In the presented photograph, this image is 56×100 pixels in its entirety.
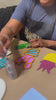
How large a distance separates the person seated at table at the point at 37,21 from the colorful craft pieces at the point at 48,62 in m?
0.14

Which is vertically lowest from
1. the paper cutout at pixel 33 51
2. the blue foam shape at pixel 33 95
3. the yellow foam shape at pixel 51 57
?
the blue foam shape at pixel 33 95

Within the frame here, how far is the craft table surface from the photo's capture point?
0.52 metres

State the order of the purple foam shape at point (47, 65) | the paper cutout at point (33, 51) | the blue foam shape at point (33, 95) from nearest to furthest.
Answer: the blue foam shape at point (33, 95), the purple foam shape at point (47, 65), the paper cutout at point (33, 51)

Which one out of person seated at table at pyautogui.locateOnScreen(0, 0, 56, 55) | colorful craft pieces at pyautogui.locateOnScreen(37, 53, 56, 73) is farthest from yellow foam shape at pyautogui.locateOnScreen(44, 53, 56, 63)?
person seated at table at pyautogui.locateOnScreen(0, 0, 56, 55)

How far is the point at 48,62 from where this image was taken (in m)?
0.66

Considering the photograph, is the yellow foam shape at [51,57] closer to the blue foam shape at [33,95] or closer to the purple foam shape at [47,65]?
the purple foam shape at [47,65]

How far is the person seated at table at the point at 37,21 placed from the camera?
0.87 m

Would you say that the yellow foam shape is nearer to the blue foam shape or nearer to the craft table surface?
the craft table surface

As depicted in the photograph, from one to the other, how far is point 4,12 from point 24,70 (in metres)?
0.90

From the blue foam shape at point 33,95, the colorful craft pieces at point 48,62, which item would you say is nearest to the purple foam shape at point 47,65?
the colorful craft pieces at point 48,62

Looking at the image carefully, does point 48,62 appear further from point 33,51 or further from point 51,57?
point 33,51

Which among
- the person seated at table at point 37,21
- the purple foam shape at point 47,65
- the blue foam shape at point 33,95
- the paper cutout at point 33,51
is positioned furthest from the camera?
the person seated at table at point 37,21

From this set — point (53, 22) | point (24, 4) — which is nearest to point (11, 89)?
point (53, 22)

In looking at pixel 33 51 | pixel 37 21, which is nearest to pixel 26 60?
pixel 33 51
